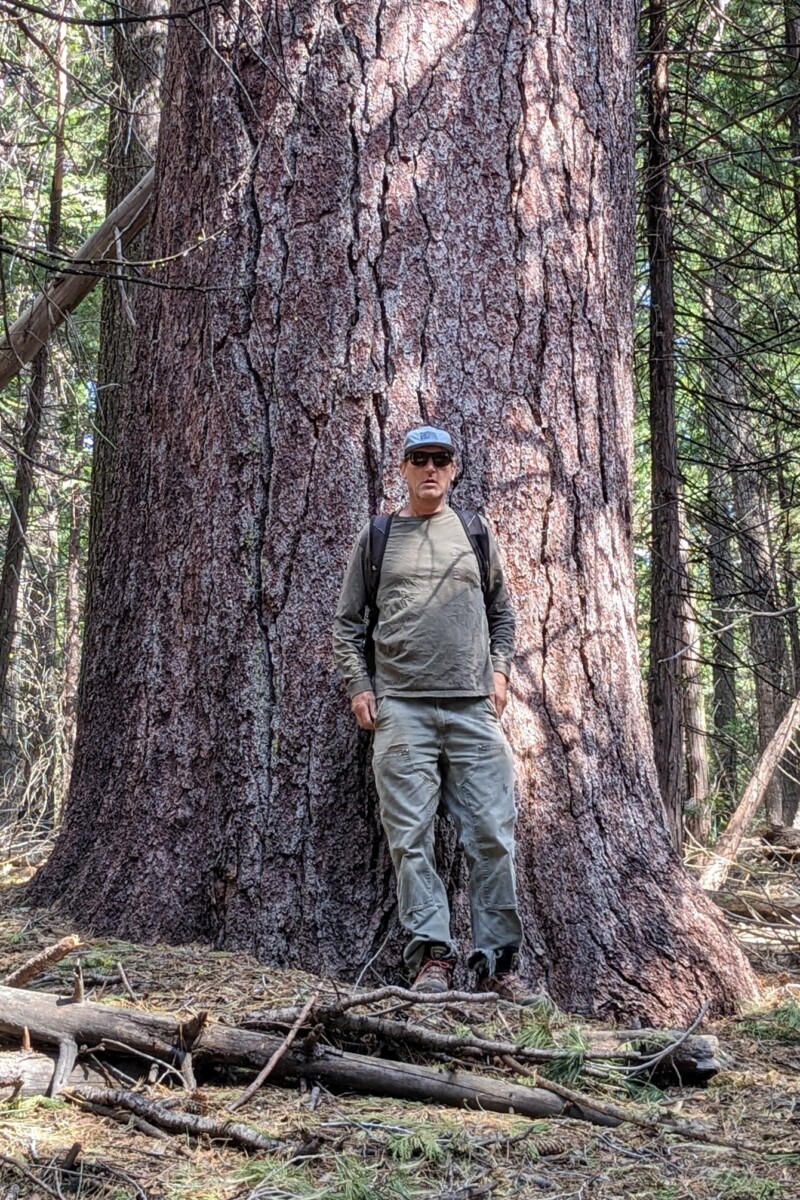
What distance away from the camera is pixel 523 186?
5.09 metres

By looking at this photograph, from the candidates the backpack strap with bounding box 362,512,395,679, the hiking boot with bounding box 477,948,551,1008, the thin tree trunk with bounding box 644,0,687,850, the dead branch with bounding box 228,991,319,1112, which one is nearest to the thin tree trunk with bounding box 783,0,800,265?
the thin tree trunk with bounding box 644,0,687,850

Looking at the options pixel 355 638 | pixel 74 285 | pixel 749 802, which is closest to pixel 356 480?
pixel 355 638

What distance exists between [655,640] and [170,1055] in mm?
5787

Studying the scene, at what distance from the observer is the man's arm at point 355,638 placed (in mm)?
4574

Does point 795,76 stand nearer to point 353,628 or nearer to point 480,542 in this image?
point 480,542

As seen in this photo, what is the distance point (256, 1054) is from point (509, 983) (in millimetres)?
1278

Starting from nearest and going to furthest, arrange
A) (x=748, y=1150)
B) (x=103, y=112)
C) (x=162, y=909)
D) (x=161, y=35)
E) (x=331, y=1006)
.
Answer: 1. (x=748, y=1150)
2. (x=331, y=1006)
3. (x=162, y=909)
4. (x=161, y=35)
5. (x=103, y=112)

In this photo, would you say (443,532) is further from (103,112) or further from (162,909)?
(103,112)

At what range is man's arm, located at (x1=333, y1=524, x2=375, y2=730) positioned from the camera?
457 centimetres

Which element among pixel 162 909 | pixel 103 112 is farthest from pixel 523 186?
pixel 103 112

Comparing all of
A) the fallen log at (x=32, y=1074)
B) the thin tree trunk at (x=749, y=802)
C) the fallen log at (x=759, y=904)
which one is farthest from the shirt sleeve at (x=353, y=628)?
the thin tree trunk at (x=749, y=802)

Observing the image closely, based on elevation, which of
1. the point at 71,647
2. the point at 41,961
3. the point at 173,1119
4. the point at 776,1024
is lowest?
the point at 776,1024

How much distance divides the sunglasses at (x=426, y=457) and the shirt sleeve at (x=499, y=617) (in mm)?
374

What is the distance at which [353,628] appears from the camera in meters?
4.62
